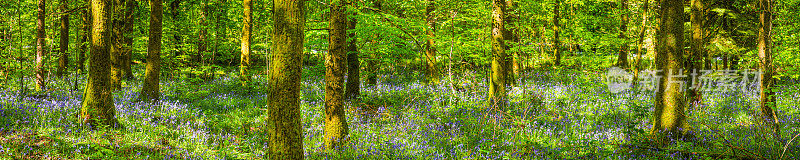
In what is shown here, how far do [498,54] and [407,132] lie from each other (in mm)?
3837

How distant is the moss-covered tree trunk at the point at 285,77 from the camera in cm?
338

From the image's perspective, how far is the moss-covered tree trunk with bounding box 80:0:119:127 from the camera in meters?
6.05

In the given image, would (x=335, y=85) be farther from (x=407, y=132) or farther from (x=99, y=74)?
(x=99, y=74)

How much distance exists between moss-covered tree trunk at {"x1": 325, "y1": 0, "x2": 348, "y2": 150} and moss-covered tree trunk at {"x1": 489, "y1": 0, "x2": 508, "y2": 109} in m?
4.45

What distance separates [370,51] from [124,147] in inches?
247

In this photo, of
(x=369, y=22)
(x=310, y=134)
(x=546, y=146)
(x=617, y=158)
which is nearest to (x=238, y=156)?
(x=310, y=134)

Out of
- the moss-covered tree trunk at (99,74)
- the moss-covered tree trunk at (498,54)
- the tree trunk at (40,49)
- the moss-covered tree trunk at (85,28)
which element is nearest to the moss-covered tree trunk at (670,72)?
the moss-covered tree trunk at (498,54)

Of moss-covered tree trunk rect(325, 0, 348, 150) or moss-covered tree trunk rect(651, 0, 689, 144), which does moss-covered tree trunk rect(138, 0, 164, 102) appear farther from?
moss-covered tree trunk rect(651, 0, 689, 144)

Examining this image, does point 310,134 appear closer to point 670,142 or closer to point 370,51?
point 370,51

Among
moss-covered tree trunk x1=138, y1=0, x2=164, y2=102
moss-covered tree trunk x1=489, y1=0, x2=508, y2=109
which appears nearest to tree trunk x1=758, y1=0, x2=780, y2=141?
moss-covered tree trunk x1=489, y1=0, x2=508, y2=109

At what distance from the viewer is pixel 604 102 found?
1060cm

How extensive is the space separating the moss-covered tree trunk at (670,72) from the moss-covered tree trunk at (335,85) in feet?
16.4

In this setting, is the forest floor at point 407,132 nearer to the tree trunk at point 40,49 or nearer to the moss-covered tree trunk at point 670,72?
the moss-covered tree trunk at point 670,72

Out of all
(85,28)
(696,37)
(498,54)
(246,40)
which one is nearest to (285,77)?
(498,54)
